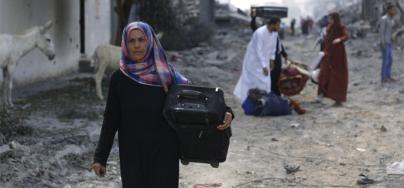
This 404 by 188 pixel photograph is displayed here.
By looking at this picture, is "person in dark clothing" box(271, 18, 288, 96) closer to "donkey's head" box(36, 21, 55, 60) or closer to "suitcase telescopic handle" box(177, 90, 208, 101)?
"donkey's head" box(36, 21, 55, 60)

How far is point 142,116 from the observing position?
365 cm

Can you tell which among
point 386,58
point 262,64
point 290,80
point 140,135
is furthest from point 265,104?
point 140,135

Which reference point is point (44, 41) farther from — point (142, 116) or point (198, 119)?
point (198, 119)

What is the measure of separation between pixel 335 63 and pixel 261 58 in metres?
1.39

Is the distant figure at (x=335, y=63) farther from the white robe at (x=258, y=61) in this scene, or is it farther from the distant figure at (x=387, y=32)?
the distant figure at (x=387, y=32)

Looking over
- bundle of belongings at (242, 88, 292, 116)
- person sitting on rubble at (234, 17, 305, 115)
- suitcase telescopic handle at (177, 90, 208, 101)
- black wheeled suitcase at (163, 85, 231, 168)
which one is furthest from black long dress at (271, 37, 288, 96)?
suitcase telescopic handle at (177, 90, 208, 101)

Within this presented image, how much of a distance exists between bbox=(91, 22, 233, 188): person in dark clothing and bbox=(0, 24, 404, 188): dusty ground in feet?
7.08

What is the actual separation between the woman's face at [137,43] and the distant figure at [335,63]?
7304 millimetres

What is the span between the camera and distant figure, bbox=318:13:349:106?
1052 centimetres

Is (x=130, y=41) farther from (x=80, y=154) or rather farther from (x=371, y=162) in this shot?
(x=371, y=162)

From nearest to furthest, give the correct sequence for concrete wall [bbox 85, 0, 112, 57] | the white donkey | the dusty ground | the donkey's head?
the dusty ground → the white donkey → the donkey's head → concrete wall [bbox 85, 0, 112, 57]

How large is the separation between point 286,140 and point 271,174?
178cm

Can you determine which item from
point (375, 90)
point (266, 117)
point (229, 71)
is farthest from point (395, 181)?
point (229, 71)

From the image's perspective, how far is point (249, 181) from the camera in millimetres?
6293
